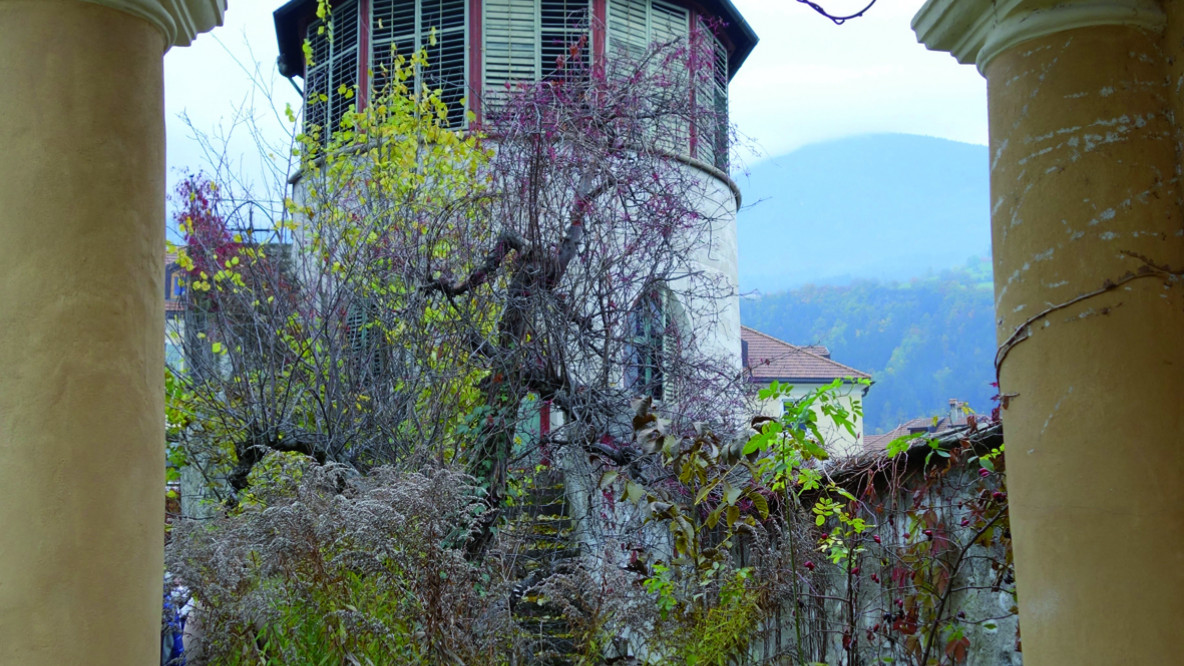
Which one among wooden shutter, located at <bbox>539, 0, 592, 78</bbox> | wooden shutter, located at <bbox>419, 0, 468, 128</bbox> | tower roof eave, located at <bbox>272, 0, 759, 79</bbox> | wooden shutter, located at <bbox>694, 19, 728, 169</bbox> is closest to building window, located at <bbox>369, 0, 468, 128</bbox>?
wooden shutter, located at <bbox>419, 0, 468, 128</bbox>

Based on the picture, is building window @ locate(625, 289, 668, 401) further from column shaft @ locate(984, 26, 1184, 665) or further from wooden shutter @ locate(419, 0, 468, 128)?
column shaft @ locate(984, 26, 1184, 665)

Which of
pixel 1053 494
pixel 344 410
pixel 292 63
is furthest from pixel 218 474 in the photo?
pixel 1053 494

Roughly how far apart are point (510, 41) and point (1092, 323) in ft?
36.3

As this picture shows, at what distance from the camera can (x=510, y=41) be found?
503 inches

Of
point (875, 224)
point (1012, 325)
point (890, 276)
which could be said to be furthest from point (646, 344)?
point (875, 224)

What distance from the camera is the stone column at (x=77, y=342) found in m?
2.33

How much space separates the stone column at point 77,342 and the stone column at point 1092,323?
2.15 meters

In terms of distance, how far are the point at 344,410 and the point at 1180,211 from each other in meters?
5.72

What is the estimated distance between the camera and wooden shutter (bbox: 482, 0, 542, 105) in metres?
12.8

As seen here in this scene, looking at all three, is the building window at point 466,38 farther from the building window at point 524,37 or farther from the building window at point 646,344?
the building window at point 646,344

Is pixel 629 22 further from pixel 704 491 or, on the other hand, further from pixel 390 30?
pixel 704 491

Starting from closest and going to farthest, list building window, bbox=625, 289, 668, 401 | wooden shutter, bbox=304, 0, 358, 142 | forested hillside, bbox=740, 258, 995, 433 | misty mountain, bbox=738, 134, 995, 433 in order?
building window, bbox=625, 289, 668, 401
wooden shutter, bbox=304, 0, 358, 142
forested hillside, bbox=740, 258, 995, 433
misty mountain, bbox=738, 134, 995, 433

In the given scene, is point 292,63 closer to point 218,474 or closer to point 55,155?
point 218,474

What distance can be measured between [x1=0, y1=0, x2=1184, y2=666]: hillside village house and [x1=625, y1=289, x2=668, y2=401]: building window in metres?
5.53
